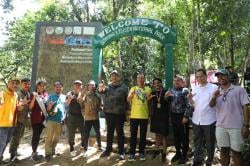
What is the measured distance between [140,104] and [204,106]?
5.44 feet

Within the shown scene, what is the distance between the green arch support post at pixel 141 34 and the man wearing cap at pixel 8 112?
112 inches

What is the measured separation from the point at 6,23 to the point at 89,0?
24.0 ft

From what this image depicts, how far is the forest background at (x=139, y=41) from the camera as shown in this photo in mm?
16625

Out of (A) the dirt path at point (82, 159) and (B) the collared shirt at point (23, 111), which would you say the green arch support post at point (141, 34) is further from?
(B) the collared shirt at point (23, 111)

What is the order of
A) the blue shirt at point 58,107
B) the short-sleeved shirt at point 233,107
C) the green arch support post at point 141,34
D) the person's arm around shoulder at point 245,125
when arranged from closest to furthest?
the person's arm around shoulder at point 245,125 < the short-sleeved shirt at point 233,107 < the blue shirt at point 58,107 < the green arch support post at point 141,34

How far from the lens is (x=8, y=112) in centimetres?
738

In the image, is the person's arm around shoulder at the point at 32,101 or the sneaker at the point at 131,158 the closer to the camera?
the sneaker at the point at 131,158

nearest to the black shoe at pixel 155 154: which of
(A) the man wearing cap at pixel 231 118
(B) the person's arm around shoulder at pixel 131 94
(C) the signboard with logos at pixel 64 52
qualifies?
(B) the person's arm around shoulder at pixel 131 94

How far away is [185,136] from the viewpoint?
734 centimetres

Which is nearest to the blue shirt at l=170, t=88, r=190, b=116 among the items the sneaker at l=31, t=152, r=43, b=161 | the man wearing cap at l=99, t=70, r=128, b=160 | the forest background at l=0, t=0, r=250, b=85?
the man wearing cap at l=99, t=70, r=128, b=160

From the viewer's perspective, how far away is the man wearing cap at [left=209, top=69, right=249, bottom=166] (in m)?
5.70

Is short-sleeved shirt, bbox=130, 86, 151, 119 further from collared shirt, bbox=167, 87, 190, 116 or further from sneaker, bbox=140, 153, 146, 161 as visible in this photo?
sneaker, bbox=140, 153, 146, 161

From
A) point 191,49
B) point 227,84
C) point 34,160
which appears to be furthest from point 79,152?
point 191,49

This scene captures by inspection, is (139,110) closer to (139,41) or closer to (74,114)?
(74,114)
